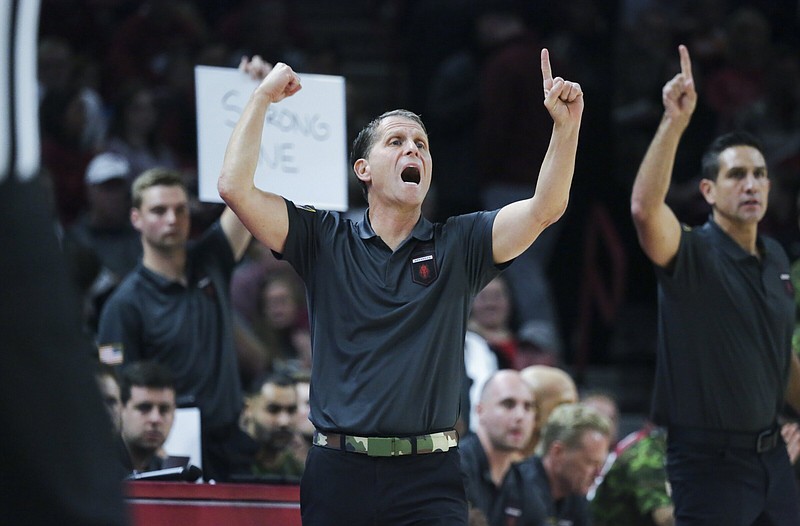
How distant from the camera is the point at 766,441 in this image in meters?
5.06

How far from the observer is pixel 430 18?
11.0 meters

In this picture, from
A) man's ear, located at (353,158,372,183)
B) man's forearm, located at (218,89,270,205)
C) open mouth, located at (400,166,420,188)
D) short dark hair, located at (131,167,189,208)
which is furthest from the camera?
short dark hair, located at (131,167,189,208)

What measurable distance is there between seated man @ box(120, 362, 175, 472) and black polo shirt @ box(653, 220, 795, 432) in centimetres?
216

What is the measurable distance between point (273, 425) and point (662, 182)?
8.54ft

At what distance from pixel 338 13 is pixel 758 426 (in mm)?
8510

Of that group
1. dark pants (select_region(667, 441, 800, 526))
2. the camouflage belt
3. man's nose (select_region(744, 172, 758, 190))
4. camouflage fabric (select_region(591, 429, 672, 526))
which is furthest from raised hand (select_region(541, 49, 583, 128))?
camouflage fabric (select_region(591, 429, 672, 526))

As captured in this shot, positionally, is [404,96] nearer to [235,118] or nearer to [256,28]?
[256,28]

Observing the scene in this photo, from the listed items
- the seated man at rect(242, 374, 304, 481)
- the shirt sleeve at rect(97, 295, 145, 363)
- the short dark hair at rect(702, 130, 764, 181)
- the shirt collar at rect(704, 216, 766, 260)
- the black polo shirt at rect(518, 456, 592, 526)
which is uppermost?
the short dark hair at rect(702, 130, 764, 181)

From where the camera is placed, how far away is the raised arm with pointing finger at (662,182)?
16.8 feet

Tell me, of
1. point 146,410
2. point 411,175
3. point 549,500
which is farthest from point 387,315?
point 549,500

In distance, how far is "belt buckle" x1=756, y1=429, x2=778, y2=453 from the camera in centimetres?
503

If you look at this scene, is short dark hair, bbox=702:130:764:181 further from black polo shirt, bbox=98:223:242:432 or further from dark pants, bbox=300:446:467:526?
black polo shirt, bbox=98:223:242:432

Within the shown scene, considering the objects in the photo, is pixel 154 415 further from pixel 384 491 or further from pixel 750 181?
pixel 750 181

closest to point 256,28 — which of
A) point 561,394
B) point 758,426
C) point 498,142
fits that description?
point 498,142
